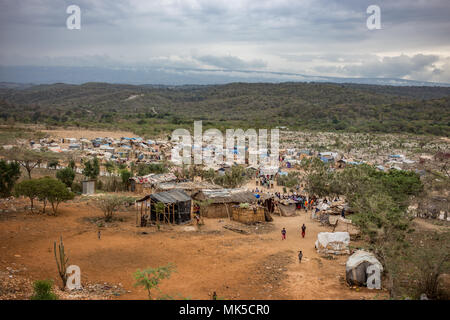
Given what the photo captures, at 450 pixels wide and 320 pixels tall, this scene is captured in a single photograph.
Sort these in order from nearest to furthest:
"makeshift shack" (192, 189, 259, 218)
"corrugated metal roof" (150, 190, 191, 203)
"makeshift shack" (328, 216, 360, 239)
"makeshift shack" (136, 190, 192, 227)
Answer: "makeshift shack" (328, 216, 360, 239), "makeshift shack" (136, 190, 192, 227), "corrugated metal roof" (150, 190, 191, 203), "makeshift shack" (192, 189, 259, 218)

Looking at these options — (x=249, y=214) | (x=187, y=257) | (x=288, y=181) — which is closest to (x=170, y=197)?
(x=249, y=214)

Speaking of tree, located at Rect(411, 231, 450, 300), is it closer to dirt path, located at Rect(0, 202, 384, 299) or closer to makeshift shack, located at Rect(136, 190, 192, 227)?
dirt path, located at Rect(0, 202, 384, 299)

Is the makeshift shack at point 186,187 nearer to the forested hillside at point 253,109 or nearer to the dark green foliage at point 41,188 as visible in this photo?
the dark green foliage at point 41,188

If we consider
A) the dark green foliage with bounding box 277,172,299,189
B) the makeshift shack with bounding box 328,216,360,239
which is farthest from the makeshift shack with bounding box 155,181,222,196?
the dark green foliage with bounding box 277,172,299,189

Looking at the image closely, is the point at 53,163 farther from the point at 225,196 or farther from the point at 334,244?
the point at 334,244

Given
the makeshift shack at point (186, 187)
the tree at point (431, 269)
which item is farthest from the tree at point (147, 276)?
the makeshift shack at point (186, 187)
